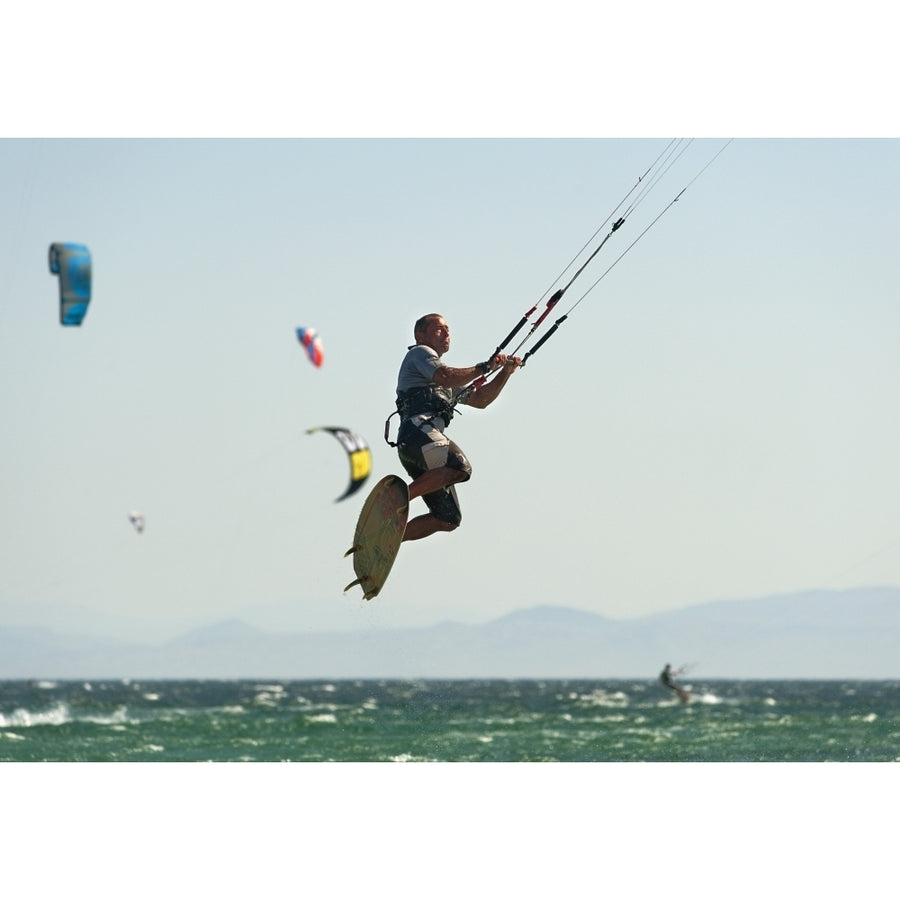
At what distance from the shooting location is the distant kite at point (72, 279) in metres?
11.9

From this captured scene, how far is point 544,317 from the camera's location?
9023mm

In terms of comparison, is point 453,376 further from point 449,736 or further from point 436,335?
point 449,736

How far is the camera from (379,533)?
29.7 feet

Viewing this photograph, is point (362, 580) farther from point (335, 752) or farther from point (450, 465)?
point (335, 752)

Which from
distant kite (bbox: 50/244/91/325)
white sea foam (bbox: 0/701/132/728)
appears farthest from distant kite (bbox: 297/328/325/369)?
white sea foam (bbox: 0/701/132/728)

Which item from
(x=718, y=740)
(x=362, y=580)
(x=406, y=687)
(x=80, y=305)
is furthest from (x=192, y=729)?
(x=406, y=687)

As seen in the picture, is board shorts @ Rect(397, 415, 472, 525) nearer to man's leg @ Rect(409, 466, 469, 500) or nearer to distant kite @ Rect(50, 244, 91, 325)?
man's leg @ Rect(409, 466, 469, 500)

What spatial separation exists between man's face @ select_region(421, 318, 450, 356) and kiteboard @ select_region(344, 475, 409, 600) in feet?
2.33

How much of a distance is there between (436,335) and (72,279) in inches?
154

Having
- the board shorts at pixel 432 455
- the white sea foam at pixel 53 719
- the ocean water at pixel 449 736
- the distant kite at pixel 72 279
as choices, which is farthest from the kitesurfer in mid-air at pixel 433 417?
the white sea foam at pixel 53 719

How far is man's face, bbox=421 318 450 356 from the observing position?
8.91 meters

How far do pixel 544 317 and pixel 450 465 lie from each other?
0.92 metres

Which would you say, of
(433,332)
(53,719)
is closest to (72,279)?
(433,332)

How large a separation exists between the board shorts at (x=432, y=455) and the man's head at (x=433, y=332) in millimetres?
372
